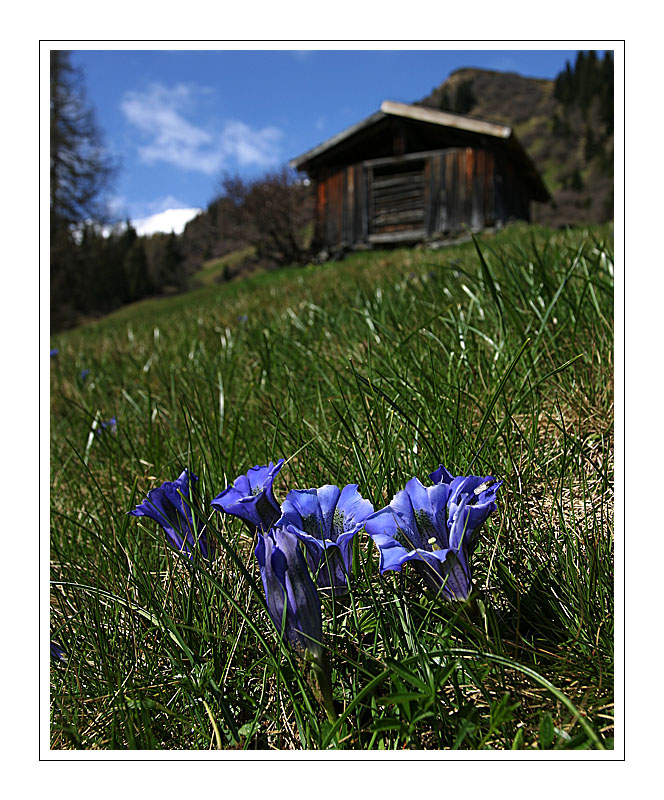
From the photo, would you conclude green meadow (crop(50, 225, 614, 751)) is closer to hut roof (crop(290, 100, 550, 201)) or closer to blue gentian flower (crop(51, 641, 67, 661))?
blue gentian flower (crop(51, 641, 67, 661))

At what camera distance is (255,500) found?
85cm

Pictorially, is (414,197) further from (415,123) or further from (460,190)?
(415,123)

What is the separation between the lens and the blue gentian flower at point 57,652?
106 cm

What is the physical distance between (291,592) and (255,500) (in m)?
0.17

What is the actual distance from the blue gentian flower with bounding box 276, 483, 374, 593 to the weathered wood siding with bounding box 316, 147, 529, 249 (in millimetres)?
15248

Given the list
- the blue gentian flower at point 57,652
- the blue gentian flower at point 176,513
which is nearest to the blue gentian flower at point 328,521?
the blue gentian flower at point 176,513

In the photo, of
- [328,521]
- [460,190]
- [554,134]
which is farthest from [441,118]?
[554,134]

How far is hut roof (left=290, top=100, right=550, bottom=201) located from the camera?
1386 cm

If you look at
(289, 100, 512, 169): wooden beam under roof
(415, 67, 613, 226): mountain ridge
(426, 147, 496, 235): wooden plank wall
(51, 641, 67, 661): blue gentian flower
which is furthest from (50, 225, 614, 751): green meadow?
(415, 67, 613, 226): mountain ridge

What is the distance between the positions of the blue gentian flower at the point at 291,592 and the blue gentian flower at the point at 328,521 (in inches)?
2.7

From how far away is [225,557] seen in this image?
119cm

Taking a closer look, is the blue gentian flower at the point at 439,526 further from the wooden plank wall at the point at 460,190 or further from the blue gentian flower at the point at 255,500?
the wooden plank wall at the point at 460,190
